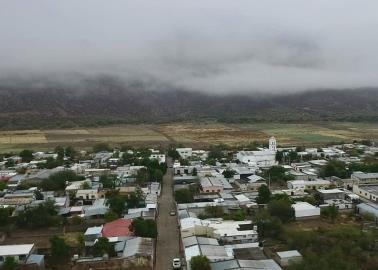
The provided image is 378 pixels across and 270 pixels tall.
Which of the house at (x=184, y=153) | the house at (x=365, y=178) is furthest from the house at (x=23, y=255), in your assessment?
the house at (x=184, y=153)

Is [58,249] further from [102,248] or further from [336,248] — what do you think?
[336,248]

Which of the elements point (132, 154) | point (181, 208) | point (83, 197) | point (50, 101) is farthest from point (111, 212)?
point (50, 101)

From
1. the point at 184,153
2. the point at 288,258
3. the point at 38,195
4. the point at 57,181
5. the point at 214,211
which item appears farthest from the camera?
the point at 184,153

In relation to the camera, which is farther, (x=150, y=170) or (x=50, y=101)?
(x=50, y=101)

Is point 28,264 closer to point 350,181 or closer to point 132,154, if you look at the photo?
point 350,181

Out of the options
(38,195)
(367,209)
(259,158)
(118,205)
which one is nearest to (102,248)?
(118,205)

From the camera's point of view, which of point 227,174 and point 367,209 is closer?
point 367,209
